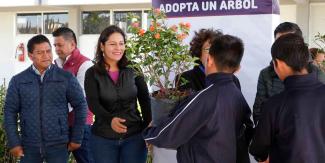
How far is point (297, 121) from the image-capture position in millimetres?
2311

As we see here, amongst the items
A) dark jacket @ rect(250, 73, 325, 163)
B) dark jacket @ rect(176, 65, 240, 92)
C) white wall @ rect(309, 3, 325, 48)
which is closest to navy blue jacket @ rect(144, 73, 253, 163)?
dark jacket @ rect(250, 73, 325, 163)

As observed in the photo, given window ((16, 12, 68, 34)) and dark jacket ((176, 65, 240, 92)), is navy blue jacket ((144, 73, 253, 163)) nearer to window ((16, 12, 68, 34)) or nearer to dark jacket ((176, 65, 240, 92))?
dark jacket ((176, 65, 240, 92))

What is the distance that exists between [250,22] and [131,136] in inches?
48.8

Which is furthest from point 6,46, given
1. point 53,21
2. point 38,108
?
point 38,108

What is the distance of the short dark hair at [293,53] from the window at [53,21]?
13.8 m

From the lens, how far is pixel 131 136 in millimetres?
3424

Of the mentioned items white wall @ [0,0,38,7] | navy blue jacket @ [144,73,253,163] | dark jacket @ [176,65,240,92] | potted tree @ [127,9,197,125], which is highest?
white wall @ [0,0,38,7]

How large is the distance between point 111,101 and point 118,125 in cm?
18

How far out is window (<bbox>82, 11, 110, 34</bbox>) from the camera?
1491 cm

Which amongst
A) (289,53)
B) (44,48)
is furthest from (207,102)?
(44,48)

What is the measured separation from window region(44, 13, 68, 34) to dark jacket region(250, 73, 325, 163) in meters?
13.8

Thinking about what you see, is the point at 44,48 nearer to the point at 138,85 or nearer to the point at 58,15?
the point at 138,85

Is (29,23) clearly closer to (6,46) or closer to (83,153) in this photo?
(6,46)

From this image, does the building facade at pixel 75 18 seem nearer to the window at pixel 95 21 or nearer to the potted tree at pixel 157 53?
the window at pixel 95 21
